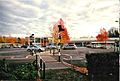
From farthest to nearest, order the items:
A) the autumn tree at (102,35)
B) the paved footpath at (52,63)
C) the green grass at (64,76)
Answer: the paved footpath at (52,63)
the autumn tree at (102,35)
the green grass at (64,76)

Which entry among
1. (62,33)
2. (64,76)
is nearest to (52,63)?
(62,33)

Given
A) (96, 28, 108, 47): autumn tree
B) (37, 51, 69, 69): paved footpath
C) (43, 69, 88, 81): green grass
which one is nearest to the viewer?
(43, 69, 88, 81): green grass

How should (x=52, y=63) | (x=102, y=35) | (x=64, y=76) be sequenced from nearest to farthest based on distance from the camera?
(x=64, y=76) < (x=102, y=35) < (x=52, y=63)

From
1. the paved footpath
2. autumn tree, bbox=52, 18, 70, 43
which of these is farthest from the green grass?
autumn tree, bbox=52, 18, 70, 43

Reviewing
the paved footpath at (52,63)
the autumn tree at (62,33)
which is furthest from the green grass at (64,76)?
the autumn tree at (62,33)

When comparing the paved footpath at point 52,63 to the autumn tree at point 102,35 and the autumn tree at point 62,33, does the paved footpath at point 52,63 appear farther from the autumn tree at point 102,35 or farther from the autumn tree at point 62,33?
the autumn tree at point 102,35

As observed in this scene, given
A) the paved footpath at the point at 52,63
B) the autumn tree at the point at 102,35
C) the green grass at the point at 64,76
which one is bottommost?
the green grass at the point at 64,76

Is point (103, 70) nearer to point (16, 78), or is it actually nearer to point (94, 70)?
point (94, 70)

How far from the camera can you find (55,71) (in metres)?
8.70

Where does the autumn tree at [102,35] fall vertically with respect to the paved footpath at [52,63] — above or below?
above

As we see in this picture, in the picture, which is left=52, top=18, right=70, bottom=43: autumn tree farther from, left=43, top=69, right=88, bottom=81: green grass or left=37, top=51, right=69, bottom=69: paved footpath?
left=43, top=69, right=88, bottom=81: green grass

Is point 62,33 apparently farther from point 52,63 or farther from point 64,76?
point 64,76

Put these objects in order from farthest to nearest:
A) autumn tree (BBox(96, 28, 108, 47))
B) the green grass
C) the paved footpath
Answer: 1. the paved footpath
2. autumn tree (BBox(96, 28, 108, 47))
3. the green grass

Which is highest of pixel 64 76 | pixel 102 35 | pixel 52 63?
pixel 102 35
